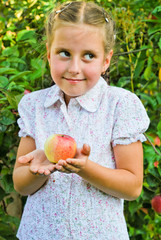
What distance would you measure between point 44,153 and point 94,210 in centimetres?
25

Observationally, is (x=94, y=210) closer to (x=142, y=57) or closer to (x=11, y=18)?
(x=142, y=57)

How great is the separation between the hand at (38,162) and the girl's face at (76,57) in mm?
224

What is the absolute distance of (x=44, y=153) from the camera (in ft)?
4.02

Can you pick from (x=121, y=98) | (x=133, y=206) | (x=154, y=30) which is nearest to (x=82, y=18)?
(x=121, y=98)

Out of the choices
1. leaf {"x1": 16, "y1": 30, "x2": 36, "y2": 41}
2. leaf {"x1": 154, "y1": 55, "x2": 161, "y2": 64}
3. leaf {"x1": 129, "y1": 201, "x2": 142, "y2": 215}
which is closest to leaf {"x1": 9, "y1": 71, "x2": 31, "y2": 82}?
leaf {"x1": 16, "y1": 30, "x2": 36, "y2": 41}

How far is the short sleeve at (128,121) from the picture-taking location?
47.2 inches

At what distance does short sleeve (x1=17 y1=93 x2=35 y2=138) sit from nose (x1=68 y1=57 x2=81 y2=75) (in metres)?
0.26

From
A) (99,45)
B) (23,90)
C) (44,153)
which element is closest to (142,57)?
(23,90)

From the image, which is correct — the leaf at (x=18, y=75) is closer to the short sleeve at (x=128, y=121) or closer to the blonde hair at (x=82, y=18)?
the blonde hair at (x=82, y=18)

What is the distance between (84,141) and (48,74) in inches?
29.6

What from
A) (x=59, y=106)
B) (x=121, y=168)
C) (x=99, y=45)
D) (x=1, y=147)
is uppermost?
(x=99, y=45)

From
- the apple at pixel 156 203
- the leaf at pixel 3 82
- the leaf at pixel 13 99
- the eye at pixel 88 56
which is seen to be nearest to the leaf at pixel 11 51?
the leaf at pixel 3 82

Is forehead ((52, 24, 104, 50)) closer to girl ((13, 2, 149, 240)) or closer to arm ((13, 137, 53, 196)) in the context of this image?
girl ((13, 2, 149, 240))

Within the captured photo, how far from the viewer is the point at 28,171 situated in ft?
3.97
